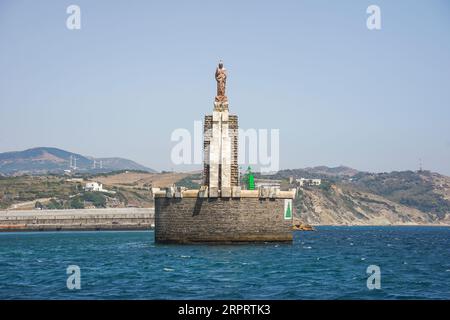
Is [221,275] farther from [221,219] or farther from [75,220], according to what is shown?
[75,220]

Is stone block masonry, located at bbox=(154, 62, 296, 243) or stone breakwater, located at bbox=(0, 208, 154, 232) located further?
stone breakwater, located at bbox=(0, 208, 154, 232)

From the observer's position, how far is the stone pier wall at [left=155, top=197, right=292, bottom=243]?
2800 inches

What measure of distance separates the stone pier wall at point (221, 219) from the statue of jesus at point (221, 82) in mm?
10419

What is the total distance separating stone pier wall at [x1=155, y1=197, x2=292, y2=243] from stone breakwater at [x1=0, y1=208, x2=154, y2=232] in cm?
11187

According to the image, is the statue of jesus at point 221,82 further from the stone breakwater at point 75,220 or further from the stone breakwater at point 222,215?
the stone breakwater at point 75,220

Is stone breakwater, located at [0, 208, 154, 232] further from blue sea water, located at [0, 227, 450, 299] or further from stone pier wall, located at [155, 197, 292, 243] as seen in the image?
blue sea water, located at [0, 227, 450, 299]

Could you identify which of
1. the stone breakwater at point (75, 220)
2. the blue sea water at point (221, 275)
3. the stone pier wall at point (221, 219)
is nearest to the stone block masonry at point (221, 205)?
the stone pier wall at point (221, 219)

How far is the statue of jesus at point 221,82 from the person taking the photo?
249 ft

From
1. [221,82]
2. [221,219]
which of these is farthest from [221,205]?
[221,82]

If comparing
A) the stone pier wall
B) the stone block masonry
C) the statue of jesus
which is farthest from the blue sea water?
the statue of jesus

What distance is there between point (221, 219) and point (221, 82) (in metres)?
14.2
